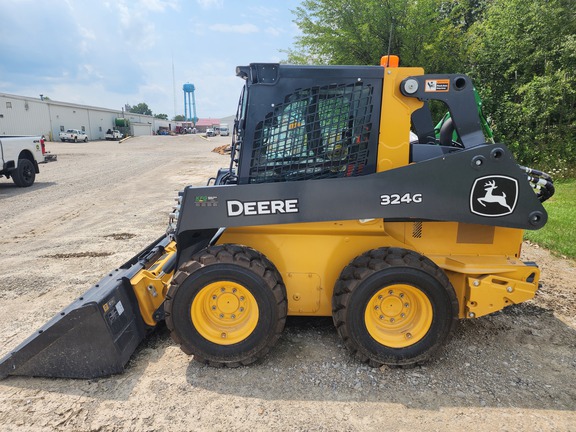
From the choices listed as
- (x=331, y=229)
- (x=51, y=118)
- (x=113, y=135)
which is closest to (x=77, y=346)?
(x=331, y=229)

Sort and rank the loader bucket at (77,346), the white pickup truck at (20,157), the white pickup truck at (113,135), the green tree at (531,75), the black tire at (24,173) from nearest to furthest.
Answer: the loader bucket at (77,346)
the white pickup truck at (20,157)
the black tire at (24,173)
the green tree at (531,75)
the white pickup truck at (113,135)

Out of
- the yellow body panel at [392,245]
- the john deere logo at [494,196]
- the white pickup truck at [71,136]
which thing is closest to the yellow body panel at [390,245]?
the yellow body panel at [392,245]

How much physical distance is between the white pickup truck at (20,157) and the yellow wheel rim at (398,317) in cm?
1235

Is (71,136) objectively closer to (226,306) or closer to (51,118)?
(51,118)

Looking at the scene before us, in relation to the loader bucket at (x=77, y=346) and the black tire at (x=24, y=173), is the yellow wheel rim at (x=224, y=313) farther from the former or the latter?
the black tire at (x=24, y=173)

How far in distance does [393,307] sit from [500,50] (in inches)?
550

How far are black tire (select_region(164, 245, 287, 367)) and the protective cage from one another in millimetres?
720

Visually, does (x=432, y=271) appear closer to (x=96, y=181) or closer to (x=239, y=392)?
(x=239, y=392)

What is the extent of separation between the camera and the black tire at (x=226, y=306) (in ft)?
10.3

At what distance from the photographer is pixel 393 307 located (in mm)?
3287

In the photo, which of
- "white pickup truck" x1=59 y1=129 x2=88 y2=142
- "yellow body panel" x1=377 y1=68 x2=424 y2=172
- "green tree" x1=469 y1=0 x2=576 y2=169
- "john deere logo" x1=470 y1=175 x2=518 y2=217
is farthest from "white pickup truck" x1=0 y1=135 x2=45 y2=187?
"white pickup truck" x1=59 y1=129 x2=88 y2=142

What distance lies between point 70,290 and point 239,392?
2.91 m

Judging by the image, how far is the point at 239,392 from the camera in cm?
301

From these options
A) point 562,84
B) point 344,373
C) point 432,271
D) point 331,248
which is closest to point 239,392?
point 344,373
